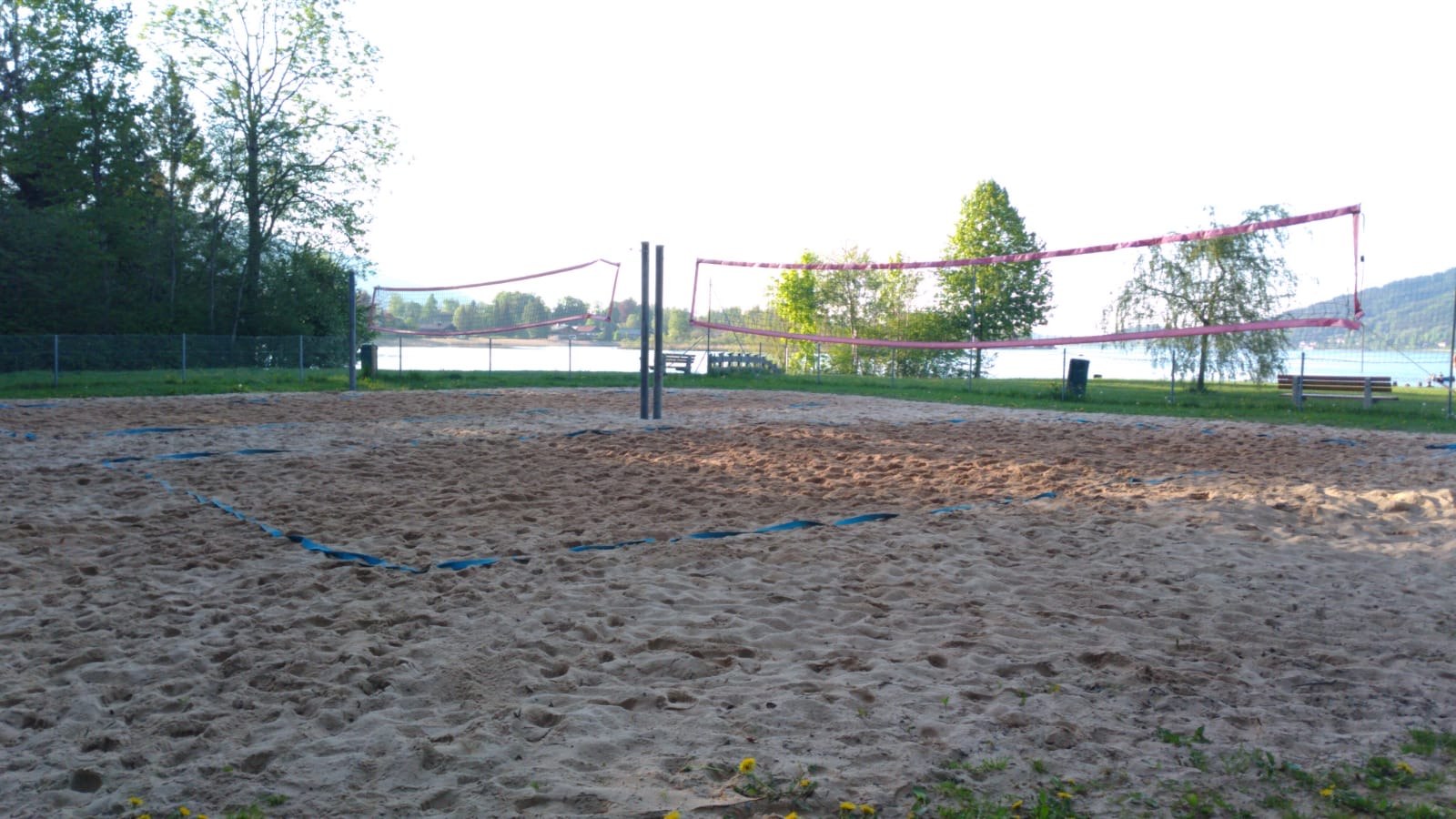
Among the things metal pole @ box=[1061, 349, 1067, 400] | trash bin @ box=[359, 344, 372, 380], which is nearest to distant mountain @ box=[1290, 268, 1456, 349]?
metal pole @ box=[1061, 349, 1067, 400]

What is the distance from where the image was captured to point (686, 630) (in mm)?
3424

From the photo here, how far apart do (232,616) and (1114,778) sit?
316 cm

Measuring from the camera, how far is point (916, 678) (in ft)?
9.62

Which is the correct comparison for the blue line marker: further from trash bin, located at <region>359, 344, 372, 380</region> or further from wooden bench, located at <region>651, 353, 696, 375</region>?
wooden bench, located at <region>651, 353, 696, 375</region>

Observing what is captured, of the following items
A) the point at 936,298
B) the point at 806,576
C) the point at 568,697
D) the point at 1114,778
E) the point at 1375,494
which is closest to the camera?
the point at 1114,778

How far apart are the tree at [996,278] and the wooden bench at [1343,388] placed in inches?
658

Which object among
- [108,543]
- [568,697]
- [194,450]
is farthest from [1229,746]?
[194,450]

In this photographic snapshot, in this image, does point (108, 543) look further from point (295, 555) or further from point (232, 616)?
point (232, 616)

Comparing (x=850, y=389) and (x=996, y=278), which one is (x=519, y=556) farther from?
(x=996, y=278)

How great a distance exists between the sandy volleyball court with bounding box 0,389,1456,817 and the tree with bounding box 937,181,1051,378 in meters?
25.9

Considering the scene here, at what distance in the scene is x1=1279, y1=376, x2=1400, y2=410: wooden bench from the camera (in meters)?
14.3

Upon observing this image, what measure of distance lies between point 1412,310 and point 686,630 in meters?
17.8

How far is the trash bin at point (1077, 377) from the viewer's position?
1667 cm

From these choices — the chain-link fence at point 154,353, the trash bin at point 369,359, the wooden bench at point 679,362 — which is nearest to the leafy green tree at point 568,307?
the trash bin at point 369,359
